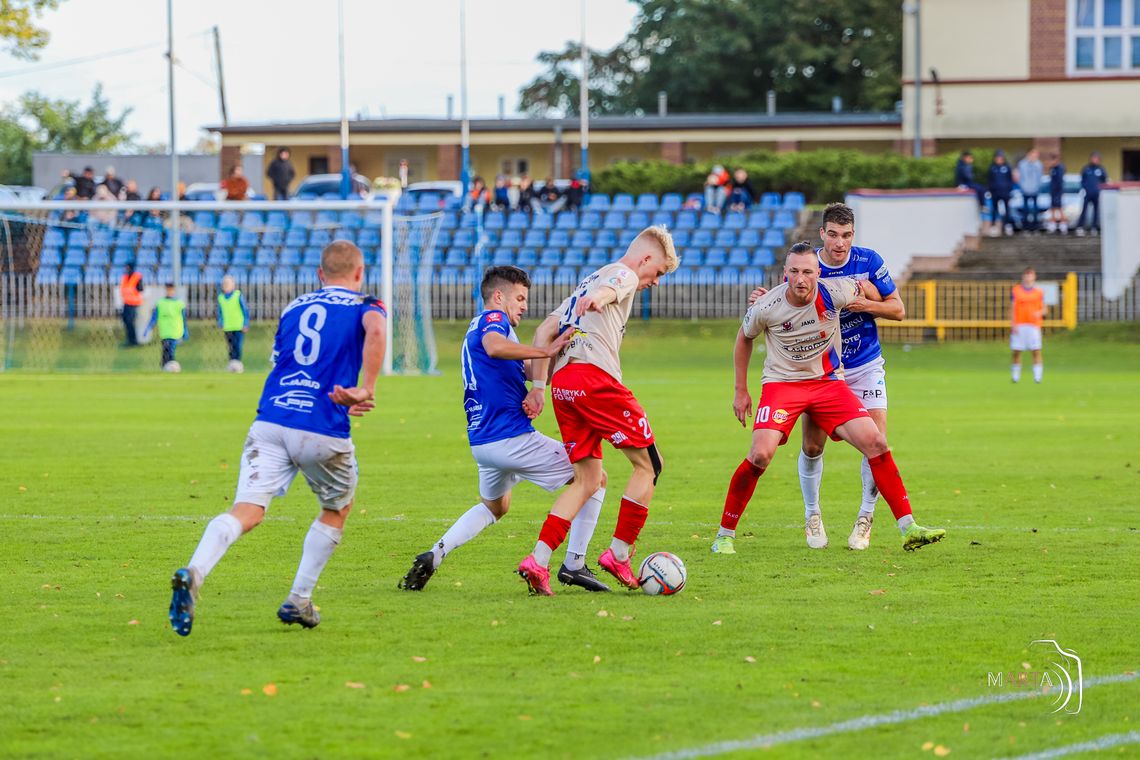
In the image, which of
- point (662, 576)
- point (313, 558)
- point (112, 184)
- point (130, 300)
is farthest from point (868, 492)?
point (112, 184)

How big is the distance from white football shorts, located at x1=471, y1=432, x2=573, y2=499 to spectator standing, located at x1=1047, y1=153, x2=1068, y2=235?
3306 cm

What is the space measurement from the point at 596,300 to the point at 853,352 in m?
2.73

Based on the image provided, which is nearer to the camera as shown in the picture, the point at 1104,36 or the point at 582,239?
the point at 582,239

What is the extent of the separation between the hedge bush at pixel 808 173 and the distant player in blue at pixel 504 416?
3663 centimetres

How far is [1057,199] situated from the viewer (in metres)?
39.4

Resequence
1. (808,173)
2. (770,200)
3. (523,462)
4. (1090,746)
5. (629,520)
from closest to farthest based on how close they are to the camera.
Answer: (1090,746) → (523,462) → (629,520) → (770,200) → (808,173)

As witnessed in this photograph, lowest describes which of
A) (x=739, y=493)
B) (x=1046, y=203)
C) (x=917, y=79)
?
(x=739, y=493)

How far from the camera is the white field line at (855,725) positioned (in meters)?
5.27

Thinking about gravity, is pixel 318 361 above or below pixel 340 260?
below

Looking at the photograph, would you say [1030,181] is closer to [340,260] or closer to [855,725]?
[340,260]

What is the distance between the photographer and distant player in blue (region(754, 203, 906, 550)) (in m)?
9.79

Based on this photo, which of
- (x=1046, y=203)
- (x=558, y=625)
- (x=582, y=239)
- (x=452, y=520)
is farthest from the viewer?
(x=1046, y=203)

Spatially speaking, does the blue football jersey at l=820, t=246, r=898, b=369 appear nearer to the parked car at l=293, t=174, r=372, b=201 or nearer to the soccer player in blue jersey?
the soccer player in blue jersey

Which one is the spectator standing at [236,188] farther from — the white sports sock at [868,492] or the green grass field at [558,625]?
the white sports sock at [868,492]
